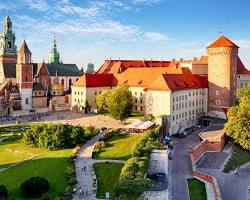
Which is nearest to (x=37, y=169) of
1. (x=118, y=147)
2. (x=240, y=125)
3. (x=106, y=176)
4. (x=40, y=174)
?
(x=40, y=174)

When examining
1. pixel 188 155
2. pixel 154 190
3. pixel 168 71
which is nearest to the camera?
pixel 154 190

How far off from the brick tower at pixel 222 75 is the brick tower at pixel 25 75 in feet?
123

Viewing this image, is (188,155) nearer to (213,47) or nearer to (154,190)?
(154,190)

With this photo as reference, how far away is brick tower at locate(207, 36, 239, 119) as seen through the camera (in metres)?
64.1

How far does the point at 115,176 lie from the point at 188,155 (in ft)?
40.2

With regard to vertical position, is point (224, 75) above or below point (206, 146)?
above

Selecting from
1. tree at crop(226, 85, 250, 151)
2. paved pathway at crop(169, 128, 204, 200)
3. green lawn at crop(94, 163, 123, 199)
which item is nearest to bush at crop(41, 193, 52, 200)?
green lawn at crop(94, 163, 123, 199)

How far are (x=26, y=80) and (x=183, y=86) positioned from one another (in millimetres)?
35544

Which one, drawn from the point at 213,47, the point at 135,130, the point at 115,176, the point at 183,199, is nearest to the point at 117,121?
the point at 135,130

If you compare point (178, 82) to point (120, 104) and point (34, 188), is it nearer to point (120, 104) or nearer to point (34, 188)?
point (120, 104)

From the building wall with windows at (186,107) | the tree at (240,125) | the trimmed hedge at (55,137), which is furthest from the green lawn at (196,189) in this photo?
the building wall with windows at (186,107)

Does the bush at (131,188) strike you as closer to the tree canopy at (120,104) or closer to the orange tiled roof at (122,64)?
the tree canopy at (120,104)

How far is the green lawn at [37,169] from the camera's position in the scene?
33519 mm

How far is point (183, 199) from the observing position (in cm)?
3212
